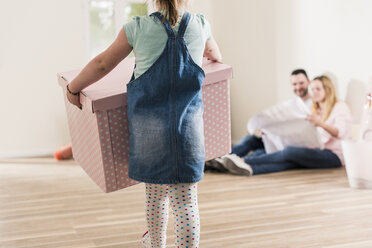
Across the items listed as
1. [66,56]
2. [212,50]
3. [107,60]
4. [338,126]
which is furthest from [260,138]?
[107,60]

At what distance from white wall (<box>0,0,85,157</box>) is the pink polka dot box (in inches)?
103

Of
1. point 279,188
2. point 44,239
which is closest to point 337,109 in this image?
point 279,188

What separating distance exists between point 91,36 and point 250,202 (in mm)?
2533

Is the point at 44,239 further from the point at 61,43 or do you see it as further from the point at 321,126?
the point at 61,43

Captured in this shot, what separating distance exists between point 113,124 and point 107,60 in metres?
0.19

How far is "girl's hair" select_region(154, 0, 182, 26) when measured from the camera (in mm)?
1259

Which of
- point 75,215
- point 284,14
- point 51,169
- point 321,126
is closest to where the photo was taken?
point 75,215

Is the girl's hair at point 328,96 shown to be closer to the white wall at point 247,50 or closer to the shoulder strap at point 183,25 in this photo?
the white wall at point 247,50

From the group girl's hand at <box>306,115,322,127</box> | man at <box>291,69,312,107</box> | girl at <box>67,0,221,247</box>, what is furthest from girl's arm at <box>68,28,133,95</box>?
man at <box>291,69,312,107</box>

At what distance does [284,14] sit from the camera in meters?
3.80

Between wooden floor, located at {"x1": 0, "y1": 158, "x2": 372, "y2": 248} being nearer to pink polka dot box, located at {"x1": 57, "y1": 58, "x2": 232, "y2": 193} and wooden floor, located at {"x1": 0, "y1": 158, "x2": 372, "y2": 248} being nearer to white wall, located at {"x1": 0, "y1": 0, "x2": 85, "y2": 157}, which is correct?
pink polka dot box, located at {"x1": 57, "y1": 58, "x2": 232, "y2": 193}

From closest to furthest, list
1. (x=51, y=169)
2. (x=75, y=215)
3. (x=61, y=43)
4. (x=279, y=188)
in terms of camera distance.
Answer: (x=75, y=215), (x=279, y=188), (x=51, y=169), (x=61, y=43)

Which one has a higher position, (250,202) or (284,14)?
(284,14)

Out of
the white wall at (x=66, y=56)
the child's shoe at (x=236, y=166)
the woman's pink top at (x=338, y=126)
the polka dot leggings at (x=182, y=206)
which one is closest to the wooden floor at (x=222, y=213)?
the child's shoe at (x=236, y=166)
